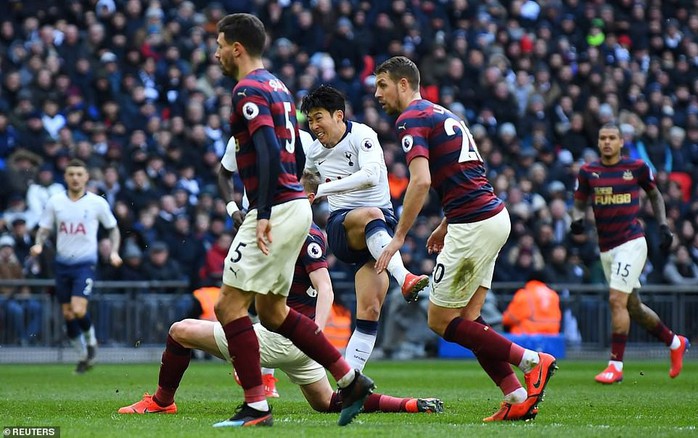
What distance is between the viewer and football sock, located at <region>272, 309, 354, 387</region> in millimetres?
8227

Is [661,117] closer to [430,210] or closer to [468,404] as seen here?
[430,210]

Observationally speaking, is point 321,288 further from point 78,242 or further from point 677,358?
point 78,242

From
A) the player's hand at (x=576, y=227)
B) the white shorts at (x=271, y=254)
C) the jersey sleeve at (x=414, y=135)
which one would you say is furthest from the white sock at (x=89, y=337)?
the white shorts at (x=271, y=254)

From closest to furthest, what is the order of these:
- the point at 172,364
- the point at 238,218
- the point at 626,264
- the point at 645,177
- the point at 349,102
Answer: the point at 172,364 < the point at 238,218 < the point at 626,264 < the point at 645,177 < the point at 349,102

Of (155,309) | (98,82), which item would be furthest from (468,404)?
(98,82)

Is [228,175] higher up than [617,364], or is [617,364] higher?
[228,175]

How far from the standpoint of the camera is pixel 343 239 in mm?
10750

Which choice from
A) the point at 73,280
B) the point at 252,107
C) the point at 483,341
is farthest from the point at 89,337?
the point at 252,107

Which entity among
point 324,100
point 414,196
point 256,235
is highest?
point 324,100

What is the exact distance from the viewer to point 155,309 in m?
19.8

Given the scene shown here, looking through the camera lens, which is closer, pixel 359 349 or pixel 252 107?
pixel 252 107

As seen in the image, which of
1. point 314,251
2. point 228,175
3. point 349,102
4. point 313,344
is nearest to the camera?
point 313,344

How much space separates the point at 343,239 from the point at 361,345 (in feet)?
3.06

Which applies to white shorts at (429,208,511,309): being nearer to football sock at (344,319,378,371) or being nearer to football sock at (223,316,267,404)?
football sock at (344,319,378,371)
